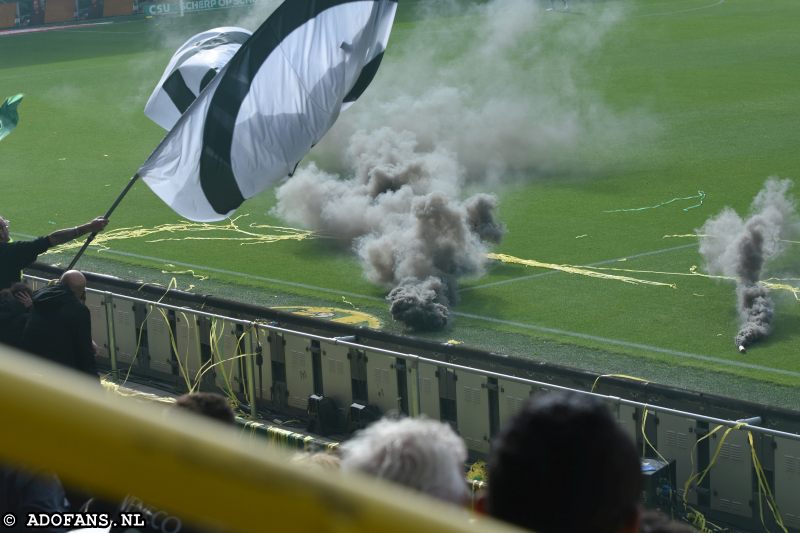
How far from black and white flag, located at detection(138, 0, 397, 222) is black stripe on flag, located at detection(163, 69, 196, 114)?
2.40m

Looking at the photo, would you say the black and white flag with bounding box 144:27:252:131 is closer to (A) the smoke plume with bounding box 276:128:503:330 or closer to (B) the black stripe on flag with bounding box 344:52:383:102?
(B) the black stripe on flag with bounding box 344:52:383:102

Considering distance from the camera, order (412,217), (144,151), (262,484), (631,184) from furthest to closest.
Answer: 1. (144,151)
2. (631,184)
3. (412,217)
4. (262,484)

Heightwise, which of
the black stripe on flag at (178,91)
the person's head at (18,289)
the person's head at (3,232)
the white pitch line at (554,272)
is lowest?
the white pitch line at (554,272)

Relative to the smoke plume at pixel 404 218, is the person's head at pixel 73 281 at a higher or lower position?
higher

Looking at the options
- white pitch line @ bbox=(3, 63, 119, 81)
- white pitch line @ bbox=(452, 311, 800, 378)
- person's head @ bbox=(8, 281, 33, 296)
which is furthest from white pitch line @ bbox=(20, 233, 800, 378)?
white pitch line @ bbox=(3, 63, 119, 81)

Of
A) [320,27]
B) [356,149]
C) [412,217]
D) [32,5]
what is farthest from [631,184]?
[32,5]

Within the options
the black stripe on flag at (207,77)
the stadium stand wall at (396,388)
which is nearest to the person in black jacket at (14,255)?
the stadium stand wall at (396,388)

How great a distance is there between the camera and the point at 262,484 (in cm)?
120

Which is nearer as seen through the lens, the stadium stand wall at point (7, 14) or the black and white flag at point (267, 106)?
the black and white flag at point (267, 106)

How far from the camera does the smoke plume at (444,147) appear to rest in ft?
41.9

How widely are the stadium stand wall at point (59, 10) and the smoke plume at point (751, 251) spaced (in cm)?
3560

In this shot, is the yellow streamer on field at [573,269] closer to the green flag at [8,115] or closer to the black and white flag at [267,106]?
the black and white flag at [267,106]

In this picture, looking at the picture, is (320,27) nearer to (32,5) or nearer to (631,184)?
(631,184)

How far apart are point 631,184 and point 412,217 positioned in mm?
5726
